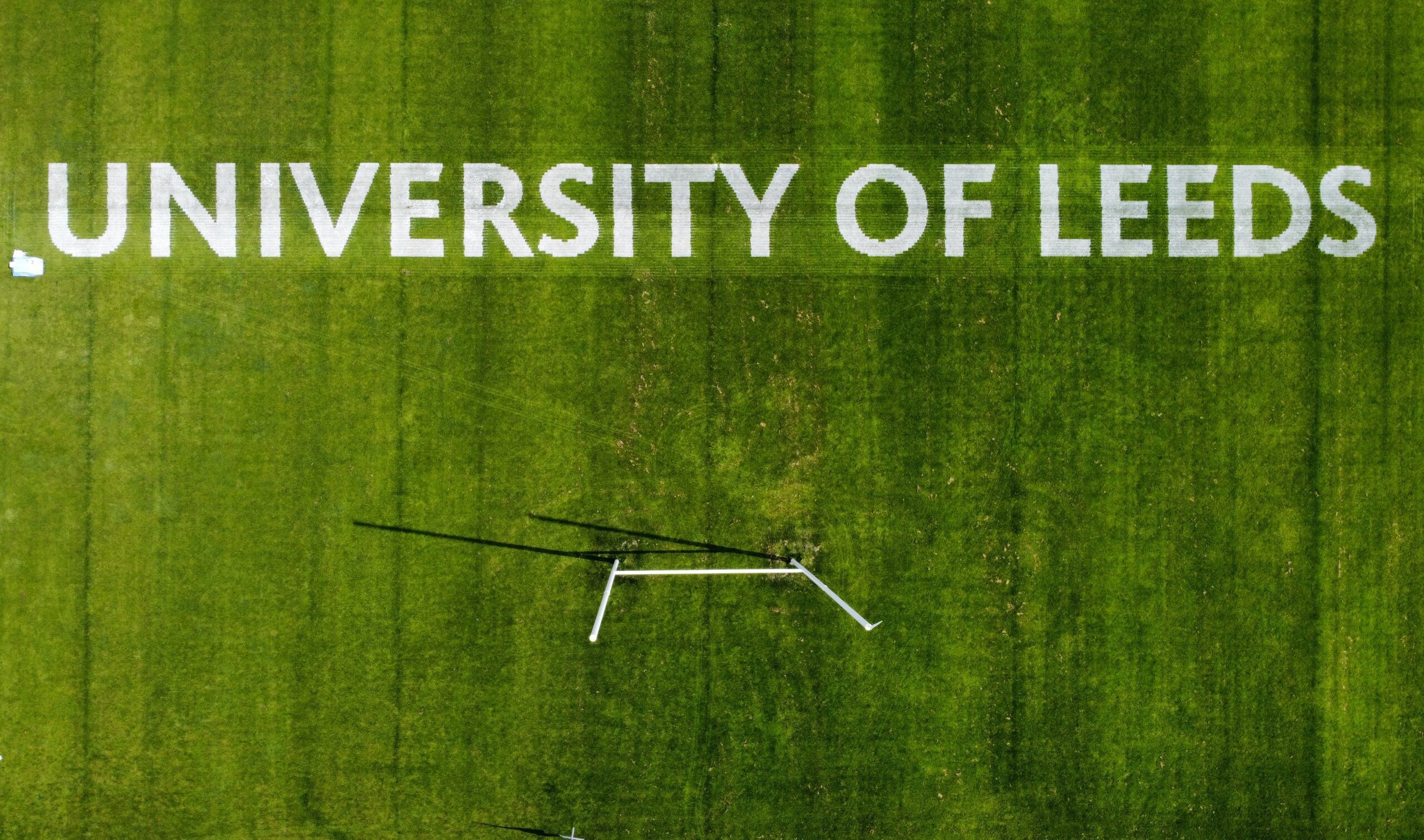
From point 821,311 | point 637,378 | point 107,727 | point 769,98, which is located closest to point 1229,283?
point 821,311

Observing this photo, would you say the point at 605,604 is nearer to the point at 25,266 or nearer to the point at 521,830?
the point at 521,830

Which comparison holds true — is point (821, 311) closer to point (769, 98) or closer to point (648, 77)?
Result: point (769, 98)

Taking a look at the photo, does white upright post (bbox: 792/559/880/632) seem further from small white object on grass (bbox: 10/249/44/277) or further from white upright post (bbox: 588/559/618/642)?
small white object on grass (bbox: 10/249/44/277)

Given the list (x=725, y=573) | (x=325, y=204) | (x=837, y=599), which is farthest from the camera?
(x=325, y=204)

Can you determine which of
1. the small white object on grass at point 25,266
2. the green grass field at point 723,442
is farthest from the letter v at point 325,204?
the small white object on grass at point 25,266

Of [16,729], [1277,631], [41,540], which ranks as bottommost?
[16,729]

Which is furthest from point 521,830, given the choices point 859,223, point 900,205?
point 900,205

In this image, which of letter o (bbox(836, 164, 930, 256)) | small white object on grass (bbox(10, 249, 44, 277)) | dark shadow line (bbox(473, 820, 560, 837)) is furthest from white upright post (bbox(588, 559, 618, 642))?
small white object on grass (bbox(10, 249, 44, 277))
